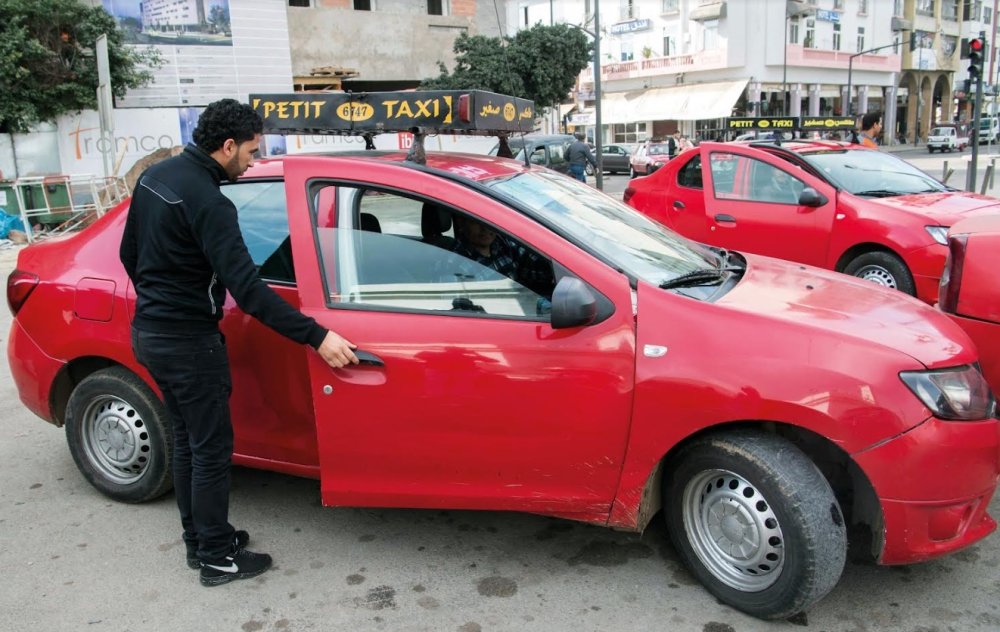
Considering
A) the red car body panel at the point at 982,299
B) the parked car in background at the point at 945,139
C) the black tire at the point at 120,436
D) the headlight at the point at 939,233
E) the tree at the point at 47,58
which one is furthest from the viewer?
the parked car in background at the point at 945,139

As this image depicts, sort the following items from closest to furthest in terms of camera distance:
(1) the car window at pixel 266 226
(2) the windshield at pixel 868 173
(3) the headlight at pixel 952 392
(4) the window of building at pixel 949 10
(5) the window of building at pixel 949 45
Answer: (3) the headlight at pixel 952 392, (1) the car window at pixel 266 226, (2) the windshield at pixel 868 173, (4) the window of building at pixel 949 10, (5) the window of building at pixel 949 45

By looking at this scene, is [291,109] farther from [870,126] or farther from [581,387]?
[870,126]

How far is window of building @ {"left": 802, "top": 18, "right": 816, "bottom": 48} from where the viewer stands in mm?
51219

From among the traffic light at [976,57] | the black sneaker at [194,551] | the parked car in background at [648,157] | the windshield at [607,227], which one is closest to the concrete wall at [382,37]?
the parked car in background at [648,157]

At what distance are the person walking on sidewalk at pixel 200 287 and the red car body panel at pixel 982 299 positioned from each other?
9.04 feet

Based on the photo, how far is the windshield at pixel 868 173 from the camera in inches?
268

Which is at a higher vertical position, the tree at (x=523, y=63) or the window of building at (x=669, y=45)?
the window of building at (x=669, y=45)

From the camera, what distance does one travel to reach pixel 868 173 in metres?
7.02

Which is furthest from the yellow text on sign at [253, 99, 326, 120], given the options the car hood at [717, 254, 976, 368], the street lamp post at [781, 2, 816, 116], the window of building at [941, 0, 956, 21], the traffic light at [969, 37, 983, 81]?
the window of building at [941, 0, 956, 21]

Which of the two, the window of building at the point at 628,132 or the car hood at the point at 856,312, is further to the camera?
the window of building at the point at 628,132

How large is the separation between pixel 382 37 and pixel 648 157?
1132cm

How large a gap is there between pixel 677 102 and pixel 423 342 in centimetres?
5098

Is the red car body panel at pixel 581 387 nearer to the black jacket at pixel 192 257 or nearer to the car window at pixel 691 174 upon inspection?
the black jacket at pixel 192 257

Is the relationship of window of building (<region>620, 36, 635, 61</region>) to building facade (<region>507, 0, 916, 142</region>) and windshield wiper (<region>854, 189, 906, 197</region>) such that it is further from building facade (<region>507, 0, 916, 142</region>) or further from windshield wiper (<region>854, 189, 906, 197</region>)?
windshield wiper (<region>854, 189, 906, 197</region>)
